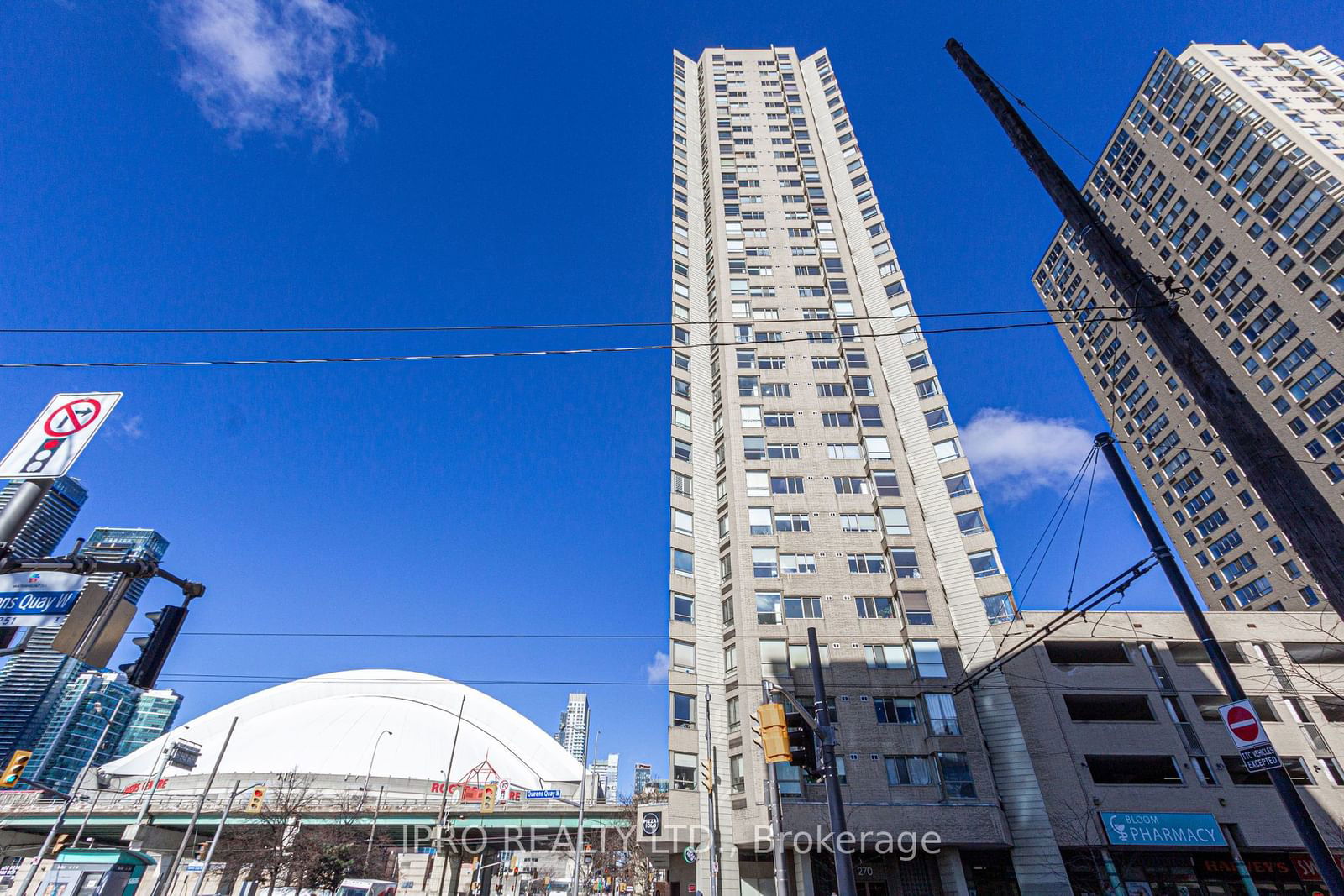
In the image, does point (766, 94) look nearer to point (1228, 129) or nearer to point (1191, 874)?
point (1228, 129)

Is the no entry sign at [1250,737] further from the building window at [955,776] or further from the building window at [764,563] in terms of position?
the building window at [764,563]

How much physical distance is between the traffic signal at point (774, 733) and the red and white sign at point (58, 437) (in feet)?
42.6

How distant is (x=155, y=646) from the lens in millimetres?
8438

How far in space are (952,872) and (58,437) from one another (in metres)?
36.2

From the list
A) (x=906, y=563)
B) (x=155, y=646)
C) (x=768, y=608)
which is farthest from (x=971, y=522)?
(x=155, y=646)

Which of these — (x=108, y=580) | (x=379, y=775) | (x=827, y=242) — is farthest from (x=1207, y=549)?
(x=379, y=775)

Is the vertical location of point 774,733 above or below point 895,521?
below

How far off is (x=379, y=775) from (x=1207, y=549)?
339 feet

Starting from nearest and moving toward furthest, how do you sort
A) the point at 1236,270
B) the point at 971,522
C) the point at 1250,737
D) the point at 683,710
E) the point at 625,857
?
the point at 1250,737
the point at 683,710
the point at 971,522
the point at 1236,270
the point at 625,857

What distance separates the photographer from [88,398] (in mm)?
9109

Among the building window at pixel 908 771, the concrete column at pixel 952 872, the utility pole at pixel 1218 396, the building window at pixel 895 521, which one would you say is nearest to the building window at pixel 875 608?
the building window at pixel 895 521

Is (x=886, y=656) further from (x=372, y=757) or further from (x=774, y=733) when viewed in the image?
(x=372, y=757)

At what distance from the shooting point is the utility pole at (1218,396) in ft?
20.6

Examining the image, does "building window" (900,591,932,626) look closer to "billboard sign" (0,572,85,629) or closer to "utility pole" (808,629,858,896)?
"utility pole" (808,629,858,896)
